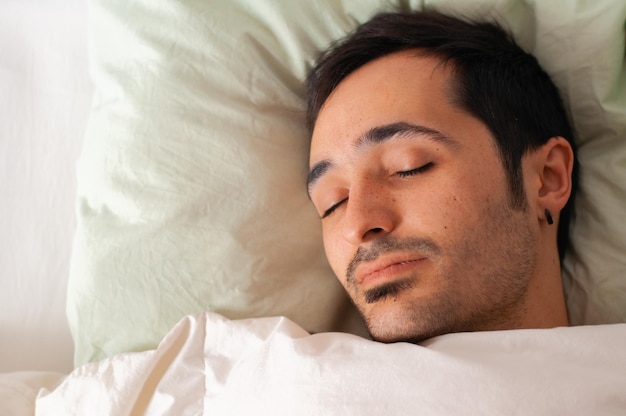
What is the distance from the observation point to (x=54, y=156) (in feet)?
4.75

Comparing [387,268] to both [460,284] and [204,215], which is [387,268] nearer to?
[460,284]

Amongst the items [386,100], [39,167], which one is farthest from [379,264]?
[39,167]

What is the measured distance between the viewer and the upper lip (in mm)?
1039

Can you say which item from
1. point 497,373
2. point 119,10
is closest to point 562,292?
point 497,373

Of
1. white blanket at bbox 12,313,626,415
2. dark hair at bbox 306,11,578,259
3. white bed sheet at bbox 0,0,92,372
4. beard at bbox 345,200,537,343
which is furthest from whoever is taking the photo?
white bed sheet at bbox 0,0,92,372

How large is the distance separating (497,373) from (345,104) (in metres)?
0.51

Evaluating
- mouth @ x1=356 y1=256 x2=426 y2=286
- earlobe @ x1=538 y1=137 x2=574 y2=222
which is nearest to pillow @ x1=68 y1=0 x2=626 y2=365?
earlobe @ x1=538 y1=137 x2=574 y2=222

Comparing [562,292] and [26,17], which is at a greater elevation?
[26,17]

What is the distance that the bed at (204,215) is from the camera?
1153 mm

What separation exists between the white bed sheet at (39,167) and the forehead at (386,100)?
0.57 meters

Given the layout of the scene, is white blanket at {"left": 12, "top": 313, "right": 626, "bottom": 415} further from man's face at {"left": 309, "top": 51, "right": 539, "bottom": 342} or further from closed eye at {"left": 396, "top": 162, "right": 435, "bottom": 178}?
closed eye at {"left": 396, "top": 162, "right": 435, "bottom": 178}

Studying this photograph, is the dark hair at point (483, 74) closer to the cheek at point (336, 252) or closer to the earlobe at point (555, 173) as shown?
the earlobe at point (555, 173)

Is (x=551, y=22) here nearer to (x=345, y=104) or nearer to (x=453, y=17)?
(x=453, y=17)

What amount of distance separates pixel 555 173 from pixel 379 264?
366 millimetres
